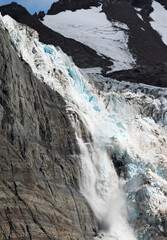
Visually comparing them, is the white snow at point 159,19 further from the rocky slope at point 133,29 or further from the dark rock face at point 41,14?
the dark rock face at point 41,14

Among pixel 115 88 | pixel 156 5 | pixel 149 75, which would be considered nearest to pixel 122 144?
pixel 115 88

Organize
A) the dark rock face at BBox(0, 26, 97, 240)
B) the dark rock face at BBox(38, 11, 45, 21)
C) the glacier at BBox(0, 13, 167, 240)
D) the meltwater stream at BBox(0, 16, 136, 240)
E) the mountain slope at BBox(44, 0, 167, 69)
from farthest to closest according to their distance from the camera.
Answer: the dark rock face at BBox(38, 11, 45, 21), the mountain slope at BBox(44, 0, 167, 69), the meltwater stream at BBox(0, 16, 136, 240), the glacier at BBox(0, 13, 167, 240), the dark rock face at BBox(0, 26, 97, 240)

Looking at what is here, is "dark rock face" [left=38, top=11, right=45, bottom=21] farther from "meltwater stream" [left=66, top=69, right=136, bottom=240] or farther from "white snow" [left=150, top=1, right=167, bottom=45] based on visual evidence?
"meltwater stream" [left=66, top=69, right=136, bottom=240]

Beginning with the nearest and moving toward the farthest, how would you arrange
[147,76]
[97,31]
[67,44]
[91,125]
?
[91,125]
[147,76]
[67,44]
[97,31]

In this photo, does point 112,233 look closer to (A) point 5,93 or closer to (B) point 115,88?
(A) point 5,93

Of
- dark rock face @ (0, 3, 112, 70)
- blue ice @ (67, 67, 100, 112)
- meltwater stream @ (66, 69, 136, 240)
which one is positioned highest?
dark rock face @ (0, 3, 112, 70)

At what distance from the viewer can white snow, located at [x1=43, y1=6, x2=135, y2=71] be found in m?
85.9

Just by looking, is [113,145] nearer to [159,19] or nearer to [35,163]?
[35,163]

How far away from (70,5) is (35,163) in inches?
3647

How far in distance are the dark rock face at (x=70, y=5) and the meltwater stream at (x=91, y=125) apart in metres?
→ 74.9

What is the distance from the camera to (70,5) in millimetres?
115500

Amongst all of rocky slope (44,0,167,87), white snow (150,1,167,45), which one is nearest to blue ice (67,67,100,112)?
rocky slope (44,0,167,87)

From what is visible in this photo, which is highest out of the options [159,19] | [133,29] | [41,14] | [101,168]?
[41,14]

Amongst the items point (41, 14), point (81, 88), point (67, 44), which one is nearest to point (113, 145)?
point (81, 88)
